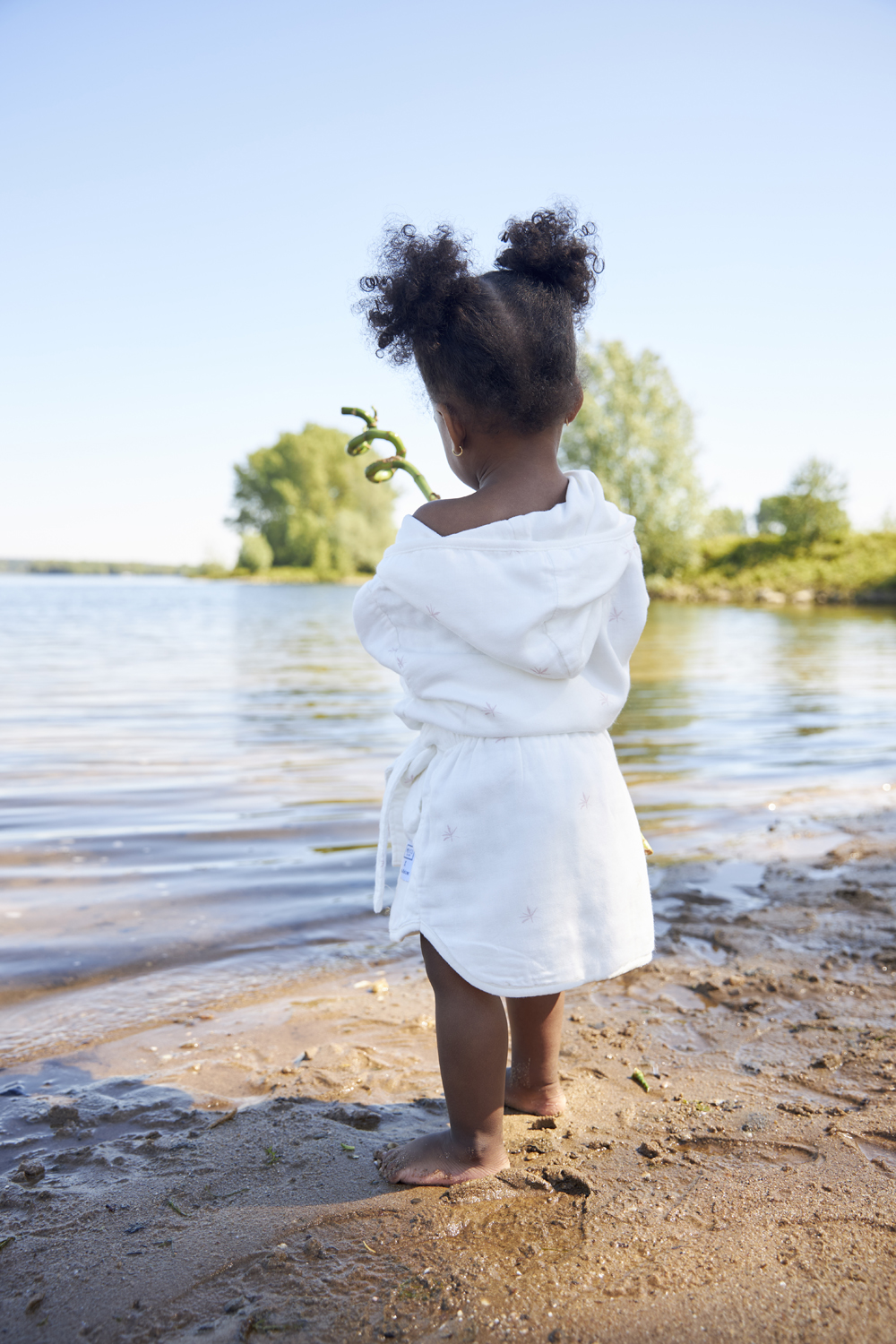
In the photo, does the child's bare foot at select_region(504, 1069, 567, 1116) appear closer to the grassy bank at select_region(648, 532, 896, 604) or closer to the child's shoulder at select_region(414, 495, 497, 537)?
the child's shoulder at select_region(414, 495, 497, 537)

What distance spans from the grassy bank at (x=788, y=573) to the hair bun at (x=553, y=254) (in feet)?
125

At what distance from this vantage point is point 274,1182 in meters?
1.63

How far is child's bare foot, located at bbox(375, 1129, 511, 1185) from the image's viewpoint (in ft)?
5.29

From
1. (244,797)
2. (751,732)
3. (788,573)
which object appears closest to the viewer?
(244,797)

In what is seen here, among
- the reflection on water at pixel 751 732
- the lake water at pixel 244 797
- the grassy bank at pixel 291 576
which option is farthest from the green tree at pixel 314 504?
the lake water at pixel 244 797

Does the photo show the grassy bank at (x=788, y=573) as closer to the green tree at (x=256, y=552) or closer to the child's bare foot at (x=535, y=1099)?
the green tree at (x=256, y=552)

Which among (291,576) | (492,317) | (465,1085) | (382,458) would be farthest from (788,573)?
(465,1085)

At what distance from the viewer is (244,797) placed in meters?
5.29

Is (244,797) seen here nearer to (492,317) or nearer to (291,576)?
(492,317)

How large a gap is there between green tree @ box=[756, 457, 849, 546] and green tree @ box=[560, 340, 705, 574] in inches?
356

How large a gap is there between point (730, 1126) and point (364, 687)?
955cm

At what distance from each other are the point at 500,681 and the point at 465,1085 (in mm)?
737

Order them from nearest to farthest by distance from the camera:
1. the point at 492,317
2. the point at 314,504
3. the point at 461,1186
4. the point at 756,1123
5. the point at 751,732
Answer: the point at 461,1186 → the point at 492,317 → the point at 756,1123 → the point at 751,732 → the point at 314,504

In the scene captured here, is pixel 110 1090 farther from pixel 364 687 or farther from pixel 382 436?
pixel 364 687
